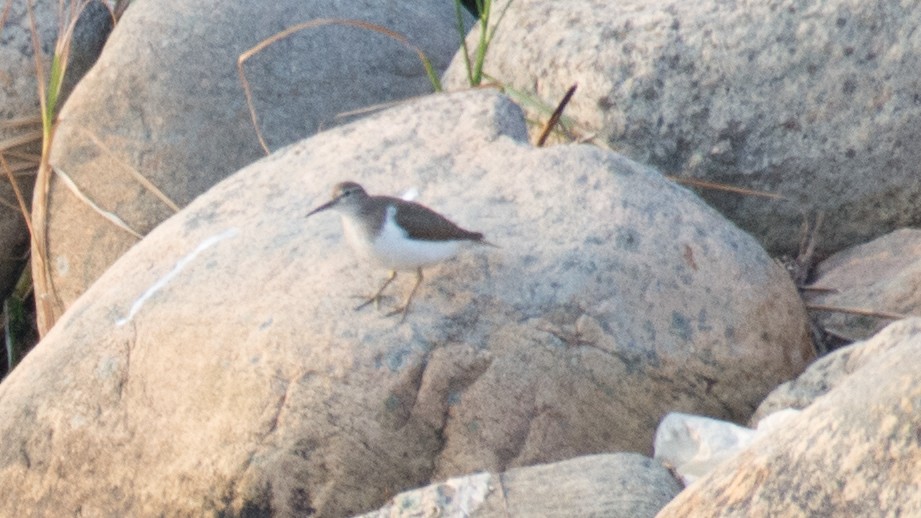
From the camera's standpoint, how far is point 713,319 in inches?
206

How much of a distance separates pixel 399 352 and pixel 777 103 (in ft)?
7.76

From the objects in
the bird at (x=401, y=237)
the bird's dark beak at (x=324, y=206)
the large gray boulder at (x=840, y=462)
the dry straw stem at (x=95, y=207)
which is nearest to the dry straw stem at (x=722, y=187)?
the bird at (x=401, y=237)

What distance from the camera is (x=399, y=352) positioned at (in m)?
4.95

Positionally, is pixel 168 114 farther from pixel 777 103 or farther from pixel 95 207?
pixel 777 103

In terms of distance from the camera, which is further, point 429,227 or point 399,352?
point 429,227

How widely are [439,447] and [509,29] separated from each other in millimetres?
2785

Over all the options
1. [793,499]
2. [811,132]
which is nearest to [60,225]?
[811,132]

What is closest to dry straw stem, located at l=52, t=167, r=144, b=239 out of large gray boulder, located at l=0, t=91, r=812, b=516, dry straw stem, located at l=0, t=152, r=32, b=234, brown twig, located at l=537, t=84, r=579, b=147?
A: dry straw stem, located at l=0, t=152, r=32, b=234

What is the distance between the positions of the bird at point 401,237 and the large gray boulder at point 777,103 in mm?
1488

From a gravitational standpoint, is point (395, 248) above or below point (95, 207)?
above

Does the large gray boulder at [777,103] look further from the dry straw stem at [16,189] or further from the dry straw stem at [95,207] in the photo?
the dry straw stem at [16,189]

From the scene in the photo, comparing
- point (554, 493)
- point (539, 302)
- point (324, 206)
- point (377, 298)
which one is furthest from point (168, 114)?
point (554, 493)

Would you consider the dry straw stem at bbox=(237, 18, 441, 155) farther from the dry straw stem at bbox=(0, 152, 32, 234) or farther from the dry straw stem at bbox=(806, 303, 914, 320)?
the dry straw stem at bbox=(806, 303, 914, 320)

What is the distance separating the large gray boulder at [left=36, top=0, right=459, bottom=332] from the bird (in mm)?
2142
